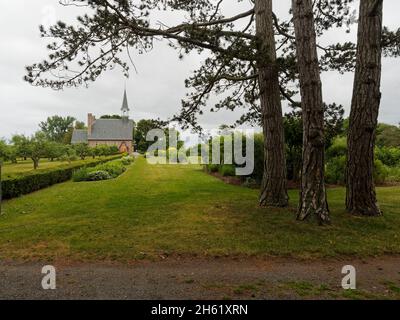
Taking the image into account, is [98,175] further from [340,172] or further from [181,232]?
[340,172]

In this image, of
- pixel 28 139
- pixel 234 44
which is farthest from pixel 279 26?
pixel 28 139

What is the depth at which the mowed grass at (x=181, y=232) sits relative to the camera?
16.9 ft

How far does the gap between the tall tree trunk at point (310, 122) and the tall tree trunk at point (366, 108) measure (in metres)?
1.23

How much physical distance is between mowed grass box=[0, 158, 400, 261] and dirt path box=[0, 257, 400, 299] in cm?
37

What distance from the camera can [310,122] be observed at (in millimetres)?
6570

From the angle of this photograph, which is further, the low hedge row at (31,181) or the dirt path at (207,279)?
the low hedge row at (31,181)

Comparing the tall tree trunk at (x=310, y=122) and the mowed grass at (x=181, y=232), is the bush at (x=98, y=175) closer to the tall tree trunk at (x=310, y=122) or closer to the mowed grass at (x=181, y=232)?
the mowed grass at (x=181, y=232)

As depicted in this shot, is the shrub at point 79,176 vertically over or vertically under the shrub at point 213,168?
under

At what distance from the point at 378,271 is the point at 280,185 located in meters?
4.13

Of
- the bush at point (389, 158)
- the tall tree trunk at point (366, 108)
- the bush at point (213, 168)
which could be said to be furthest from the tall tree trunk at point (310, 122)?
the bush at point (389, 158)

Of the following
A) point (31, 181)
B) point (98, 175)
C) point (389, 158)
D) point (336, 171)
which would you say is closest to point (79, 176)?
point (98, 175)

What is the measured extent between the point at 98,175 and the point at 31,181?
484cm

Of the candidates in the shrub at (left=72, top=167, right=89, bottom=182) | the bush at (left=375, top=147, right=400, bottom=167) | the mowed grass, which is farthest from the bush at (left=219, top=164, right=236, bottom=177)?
the bush at (left=375, top=147, right=400, bottom=167)
